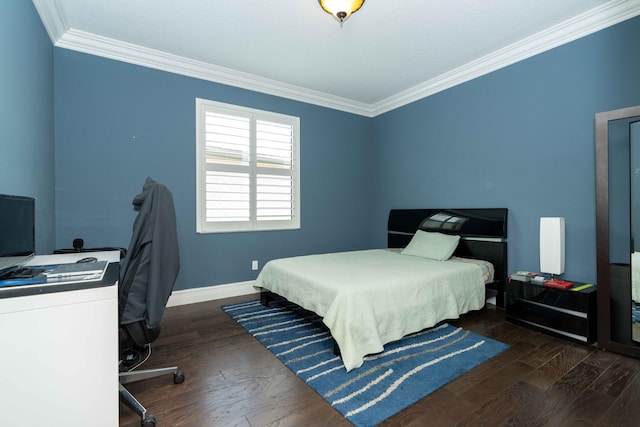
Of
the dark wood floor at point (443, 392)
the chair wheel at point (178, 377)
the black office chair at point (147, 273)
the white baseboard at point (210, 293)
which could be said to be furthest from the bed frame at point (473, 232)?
the black office chair at point (147, 273)

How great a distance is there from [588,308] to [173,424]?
3.06 metres

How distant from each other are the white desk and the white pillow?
3.14m

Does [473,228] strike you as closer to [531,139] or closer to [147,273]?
[531,139]

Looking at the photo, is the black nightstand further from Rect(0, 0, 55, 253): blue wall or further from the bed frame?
Rect(0, 0, 55, 253): blue wall

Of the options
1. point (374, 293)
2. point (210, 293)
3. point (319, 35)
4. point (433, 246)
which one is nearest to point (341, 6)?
point (319, 35)

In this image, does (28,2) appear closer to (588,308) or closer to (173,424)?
(173,424)

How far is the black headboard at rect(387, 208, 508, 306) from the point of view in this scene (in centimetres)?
337

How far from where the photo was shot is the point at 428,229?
4117 mm

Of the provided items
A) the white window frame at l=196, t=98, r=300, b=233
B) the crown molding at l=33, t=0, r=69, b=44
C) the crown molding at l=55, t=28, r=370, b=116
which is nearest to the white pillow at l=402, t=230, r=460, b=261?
the white window frame at l=196, t=98, r=300, b=233

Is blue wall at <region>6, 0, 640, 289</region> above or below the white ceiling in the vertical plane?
below

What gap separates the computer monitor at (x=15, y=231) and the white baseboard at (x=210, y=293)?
1842 mm

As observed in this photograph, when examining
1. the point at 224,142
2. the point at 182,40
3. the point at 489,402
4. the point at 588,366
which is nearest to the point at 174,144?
the point at 224,142

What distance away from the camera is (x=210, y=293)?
12.3ft

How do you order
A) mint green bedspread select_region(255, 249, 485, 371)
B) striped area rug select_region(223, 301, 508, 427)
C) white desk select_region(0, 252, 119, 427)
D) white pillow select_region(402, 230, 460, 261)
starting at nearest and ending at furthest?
white desk select_region(0, 252, 119, 427) < striped area rug select_region(223, 301, 508, 427) < mint green bedspread select_region(255, 249, 485, 371) < white pillow select_region(402, 230, 460, 261)
